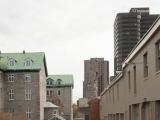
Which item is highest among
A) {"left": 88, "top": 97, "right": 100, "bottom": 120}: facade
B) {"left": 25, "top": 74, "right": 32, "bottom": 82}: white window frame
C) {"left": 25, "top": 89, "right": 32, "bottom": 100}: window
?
{"left": 25, "top": 74, "right": 32, "bottom": 82}: white window frame

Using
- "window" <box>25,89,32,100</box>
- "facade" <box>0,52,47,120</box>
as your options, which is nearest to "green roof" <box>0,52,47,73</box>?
"facade" <box>0,52,47,120</box>

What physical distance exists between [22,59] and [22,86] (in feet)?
18.6

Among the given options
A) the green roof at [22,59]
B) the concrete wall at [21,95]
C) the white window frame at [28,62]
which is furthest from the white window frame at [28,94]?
the white window frame at [28,62]

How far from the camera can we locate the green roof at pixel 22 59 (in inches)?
3920

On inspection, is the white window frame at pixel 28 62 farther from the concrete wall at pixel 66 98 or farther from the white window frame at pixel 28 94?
the concrete wall at pixel 66 98

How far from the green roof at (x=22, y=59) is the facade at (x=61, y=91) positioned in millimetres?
31284

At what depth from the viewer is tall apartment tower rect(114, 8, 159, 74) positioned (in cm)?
5766

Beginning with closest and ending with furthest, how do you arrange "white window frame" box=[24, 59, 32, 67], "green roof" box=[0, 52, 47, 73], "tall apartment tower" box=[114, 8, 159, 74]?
"tall apartment tower" box=[114, 8, 159, 74]
"green roof" box=[0, 52, 47, 73]
"white window frame" box=[24, 59, 32, 67]

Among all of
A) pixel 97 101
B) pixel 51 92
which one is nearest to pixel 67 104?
pixel 51 92

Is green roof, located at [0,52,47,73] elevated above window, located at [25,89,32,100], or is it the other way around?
green roof, located at [0,52,47,73]

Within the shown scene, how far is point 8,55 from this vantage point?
104 metres

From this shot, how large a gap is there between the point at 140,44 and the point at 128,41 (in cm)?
3731

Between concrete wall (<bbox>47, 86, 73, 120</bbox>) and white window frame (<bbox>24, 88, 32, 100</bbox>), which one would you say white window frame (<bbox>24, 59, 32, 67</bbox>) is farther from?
concrete wall (<bbox>47, 86, 73, 120</bbox>)

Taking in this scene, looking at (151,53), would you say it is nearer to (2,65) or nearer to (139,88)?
(139,88)
